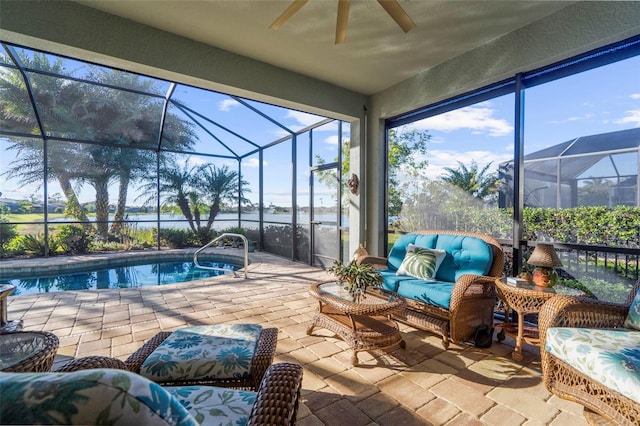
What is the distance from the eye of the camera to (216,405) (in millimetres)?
1151

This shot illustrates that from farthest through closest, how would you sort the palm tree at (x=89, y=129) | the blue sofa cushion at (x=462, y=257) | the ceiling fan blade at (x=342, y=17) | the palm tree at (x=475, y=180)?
the palm tree at (x=89, y=129), the palm tree at (x=475, y=180), the blue sofa cushion at (x=462, y=257), the ceiling fan blade at (x=342, y=17)

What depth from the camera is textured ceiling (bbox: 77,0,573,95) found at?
2.80m

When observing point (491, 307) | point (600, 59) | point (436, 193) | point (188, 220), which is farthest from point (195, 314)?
point (188, 220)

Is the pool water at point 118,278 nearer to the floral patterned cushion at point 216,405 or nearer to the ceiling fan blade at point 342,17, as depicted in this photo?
the floral patterned cushion at point 216,405

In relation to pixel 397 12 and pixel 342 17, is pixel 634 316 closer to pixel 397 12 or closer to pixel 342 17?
pixel 397 12

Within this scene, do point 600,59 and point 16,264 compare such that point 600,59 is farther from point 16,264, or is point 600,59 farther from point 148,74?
point 16,264

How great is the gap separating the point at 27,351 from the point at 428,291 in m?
2.90

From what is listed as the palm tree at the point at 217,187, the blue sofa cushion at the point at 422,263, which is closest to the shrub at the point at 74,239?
the palm tree at the point at 217,187

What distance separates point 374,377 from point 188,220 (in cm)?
837

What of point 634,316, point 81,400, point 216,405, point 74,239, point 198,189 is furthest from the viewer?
point 198,189

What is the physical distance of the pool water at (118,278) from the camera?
5625mm

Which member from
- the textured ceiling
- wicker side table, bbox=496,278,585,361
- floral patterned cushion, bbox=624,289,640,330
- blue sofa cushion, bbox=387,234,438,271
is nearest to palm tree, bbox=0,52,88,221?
the textured ceiling

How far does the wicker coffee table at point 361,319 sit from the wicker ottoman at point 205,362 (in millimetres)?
870

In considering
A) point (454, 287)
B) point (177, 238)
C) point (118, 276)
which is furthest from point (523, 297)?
point (177, 238)
